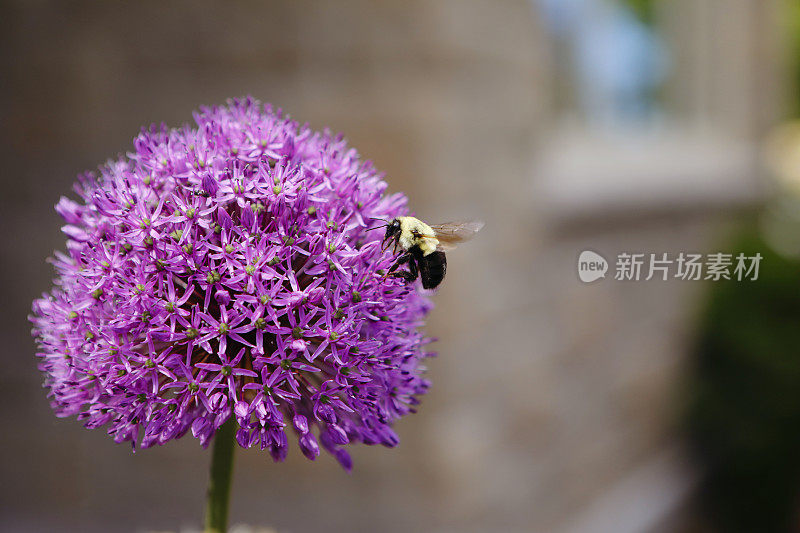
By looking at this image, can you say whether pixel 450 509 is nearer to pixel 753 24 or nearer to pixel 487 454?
pixel 487 454

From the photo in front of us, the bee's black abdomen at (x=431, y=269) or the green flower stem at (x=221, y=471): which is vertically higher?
the bee's black abdomen at (x=431, y=269)

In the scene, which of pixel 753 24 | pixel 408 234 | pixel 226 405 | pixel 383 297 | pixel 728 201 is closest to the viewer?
pixel 226 405

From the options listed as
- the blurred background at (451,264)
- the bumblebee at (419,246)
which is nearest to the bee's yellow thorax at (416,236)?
the bumblebee at (419,246)

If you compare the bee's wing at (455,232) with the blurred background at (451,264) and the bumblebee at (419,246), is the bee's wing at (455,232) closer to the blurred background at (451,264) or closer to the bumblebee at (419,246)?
the bumblebee at (419,246)

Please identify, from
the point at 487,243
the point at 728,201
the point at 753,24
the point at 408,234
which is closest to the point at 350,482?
the point at 487,243

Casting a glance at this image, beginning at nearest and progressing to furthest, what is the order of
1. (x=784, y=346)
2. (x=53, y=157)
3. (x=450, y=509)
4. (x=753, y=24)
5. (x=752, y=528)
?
(x=450, y=509)
(x=53, y=157)
(x=784, y=346)
(x=752, y=528)
(x=753, y=24)

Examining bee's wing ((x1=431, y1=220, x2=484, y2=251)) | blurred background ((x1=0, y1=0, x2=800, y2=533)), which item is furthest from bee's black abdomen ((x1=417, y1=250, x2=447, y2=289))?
blurred background ((x1=0, y1=0, x2=800, y2=533))

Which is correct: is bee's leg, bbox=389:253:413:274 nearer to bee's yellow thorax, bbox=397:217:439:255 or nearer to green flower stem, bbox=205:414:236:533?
bee's yellow thorax, bbox=397:217:439:255
